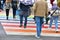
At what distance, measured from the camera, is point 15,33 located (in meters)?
11.7

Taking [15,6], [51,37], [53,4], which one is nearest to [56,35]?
[51,37]

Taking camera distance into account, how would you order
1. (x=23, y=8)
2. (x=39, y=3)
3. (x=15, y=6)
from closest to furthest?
(x=39, y=3) → (x=23, y=8) → (x=15, y=6)

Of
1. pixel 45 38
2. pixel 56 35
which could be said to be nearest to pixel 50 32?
pixel 56 35

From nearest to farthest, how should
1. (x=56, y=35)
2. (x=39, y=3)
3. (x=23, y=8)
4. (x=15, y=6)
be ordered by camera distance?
(x=39, y=3)
(x=56, y=35)
(x=23, y=8)
(x=15, y=6)

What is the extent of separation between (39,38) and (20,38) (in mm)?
770

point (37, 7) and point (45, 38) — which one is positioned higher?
point (37, 7)

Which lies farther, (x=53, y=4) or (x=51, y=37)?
(x=53, y=4)

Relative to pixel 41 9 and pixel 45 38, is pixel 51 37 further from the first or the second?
pixel 41 9

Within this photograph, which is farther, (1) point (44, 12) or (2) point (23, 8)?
(2) point (23, 8)

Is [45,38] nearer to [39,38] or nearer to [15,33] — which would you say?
[39,38]

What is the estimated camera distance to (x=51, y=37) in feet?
36.6

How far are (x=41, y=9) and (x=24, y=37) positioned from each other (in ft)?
4.46

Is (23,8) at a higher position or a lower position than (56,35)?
higher

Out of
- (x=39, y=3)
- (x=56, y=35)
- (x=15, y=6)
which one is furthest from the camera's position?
(x=15, y=6)
